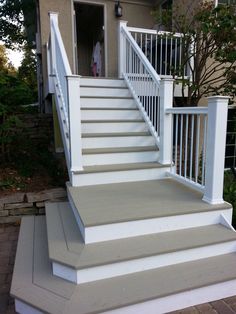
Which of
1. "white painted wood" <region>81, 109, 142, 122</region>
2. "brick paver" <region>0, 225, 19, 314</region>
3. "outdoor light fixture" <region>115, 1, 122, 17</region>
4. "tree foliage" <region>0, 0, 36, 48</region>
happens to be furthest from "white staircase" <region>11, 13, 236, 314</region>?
"tree foliage" <region>0, 0, 36, 48</region>

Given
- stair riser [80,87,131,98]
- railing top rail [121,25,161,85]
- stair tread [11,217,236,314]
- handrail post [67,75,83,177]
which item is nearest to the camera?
stair tread [11,217,236,314]

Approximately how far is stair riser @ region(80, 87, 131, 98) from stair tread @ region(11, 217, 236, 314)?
264 centimetres

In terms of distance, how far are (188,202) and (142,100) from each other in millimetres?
1989

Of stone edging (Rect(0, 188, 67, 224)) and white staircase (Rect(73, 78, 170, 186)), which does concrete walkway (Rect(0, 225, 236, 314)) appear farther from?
white staircase (Rect(73, 78, 170, 186))

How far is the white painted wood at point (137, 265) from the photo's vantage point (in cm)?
190

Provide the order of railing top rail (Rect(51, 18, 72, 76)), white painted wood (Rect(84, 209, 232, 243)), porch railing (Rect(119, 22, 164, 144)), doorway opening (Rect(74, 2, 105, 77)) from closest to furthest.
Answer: white painted wood (Rect(84, 209, 232, 243)) → railing top rail (Rect(51, 18, 72, 76)) → porch railing (Rect(119, 22, 164, 144)) → doorway opening (Rect(74, 2, 105, 77))

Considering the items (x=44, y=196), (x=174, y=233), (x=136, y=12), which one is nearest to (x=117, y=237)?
(x=174, y=233)

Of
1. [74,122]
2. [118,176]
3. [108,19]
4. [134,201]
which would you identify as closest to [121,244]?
[134,201]

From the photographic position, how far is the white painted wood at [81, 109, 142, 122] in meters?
3.81

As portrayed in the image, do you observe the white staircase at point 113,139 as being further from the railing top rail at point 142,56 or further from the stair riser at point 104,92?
the railing top rail at point 142,56

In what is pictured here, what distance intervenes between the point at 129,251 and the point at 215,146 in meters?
1.15

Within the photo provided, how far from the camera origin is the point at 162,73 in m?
4.83

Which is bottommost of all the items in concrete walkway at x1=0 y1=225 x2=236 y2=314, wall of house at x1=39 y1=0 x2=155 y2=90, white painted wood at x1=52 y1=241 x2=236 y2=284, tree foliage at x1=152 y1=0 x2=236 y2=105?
concrete walkway at x1=0 y1=225 x2=236 y2=314

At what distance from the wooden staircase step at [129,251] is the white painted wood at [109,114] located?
6.02ft
